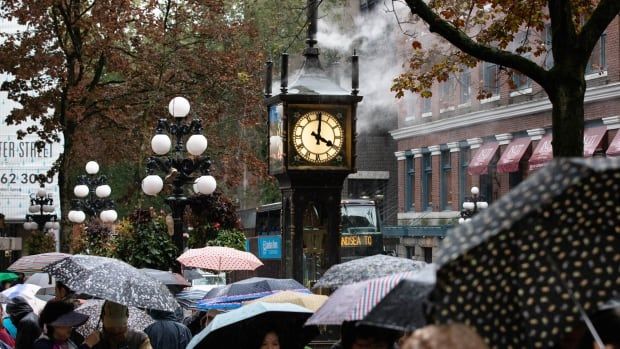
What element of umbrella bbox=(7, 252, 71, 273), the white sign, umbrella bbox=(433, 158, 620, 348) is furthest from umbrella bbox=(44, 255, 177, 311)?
the white sign

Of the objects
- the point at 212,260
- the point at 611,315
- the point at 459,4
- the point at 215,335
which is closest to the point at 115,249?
the point at 212,260

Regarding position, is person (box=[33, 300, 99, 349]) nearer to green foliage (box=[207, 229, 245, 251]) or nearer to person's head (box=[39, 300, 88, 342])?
person's head (box=[39, 300, 88, 342])

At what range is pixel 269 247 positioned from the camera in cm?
3828

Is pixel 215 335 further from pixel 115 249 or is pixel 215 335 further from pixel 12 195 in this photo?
pixel 12 195

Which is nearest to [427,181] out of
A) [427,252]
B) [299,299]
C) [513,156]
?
[427,252]

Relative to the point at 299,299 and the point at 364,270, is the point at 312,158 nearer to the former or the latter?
the point at 299,299

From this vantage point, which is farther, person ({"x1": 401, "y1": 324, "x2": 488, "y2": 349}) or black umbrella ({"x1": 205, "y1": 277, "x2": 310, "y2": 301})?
black umbrella ({"x1": 205, "y1": 277, "x2": 310, "y2": 301})

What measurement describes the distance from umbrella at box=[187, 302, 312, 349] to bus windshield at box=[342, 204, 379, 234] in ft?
116

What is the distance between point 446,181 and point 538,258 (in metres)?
50.2

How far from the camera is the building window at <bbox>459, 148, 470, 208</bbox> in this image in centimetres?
5128

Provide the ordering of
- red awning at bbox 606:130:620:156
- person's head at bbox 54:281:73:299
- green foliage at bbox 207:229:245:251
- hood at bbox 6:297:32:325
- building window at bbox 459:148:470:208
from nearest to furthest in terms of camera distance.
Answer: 1. person's head at bbox 54:281:73:299
2. hood at bbox 6:297:32:325
3. green foliage at bbox 207:229:245:251
4. red awning at bbox 606:130:620:156
5. building window at bbox 459:148:470:208

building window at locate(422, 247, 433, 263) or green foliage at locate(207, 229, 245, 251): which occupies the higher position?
green foliage at locate(207, 229, 245, 251)

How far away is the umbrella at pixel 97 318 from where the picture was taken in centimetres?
1063

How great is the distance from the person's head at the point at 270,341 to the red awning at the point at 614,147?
1210 inches
